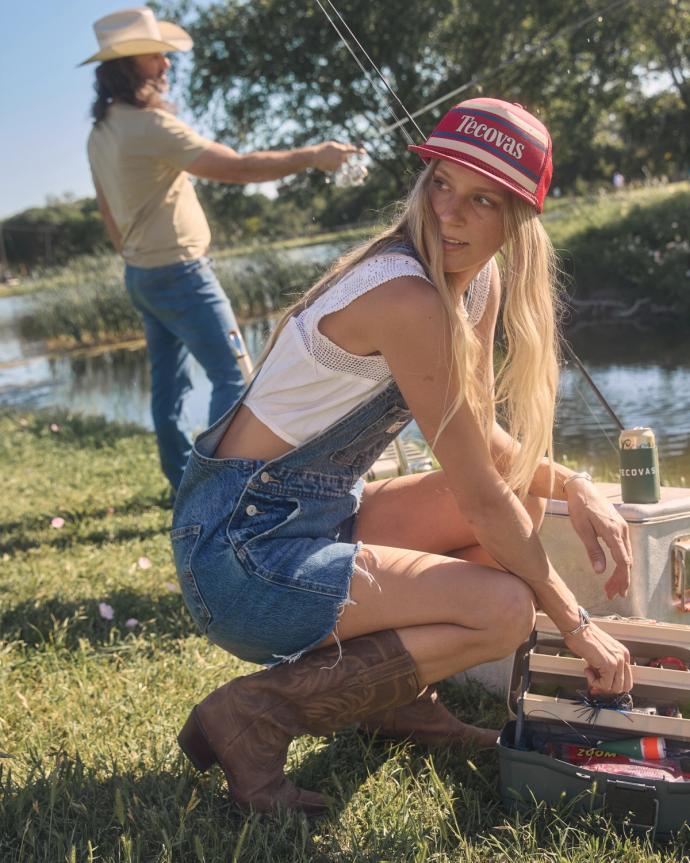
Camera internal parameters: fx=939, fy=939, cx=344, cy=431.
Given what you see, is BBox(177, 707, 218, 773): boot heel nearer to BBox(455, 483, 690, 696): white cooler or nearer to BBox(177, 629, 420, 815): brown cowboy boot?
BBox(177, 629, 420, 815): brown cowboy boot

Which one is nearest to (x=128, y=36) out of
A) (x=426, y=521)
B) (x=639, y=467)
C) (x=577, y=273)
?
(x=426, y=521)

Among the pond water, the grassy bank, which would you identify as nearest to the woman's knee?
the pond water

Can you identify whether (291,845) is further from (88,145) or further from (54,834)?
(88,145)

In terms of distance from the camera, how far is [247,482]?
6.08 feet

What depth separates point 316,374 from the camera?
5.98 feet

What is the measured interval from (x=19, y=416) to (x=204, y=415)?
62.4 inches

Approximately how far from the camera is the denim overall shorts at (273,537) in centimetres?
179

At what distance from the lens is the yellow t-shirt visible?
11.4 ft

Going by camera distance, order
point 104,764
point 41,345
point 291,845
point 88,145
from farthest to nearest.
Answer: point 41,345
point 88,145
point 104,764
point 291,845

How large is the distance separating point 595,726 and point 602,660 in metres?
0.14

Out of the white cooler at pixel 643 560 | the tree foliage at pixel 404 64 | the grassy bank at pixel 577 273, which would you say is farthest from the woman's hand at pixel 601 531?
the tree foliage at pixel 404 64

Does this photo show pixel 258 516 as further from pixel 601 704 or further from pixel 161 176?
pixel 161 176

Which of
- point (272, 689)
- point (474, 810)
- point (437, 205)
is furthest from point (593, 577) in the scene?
point (437, 205)

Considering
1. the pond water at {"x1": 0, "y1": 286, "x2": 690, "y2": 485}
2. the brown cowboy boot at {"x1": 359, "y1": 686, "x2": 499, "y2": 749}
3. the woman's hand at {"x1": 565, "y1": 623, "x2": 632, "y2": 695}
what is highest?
the woman's hand at {"x1": 565, "y1": 623, "x2": 632, "y2": 695}
